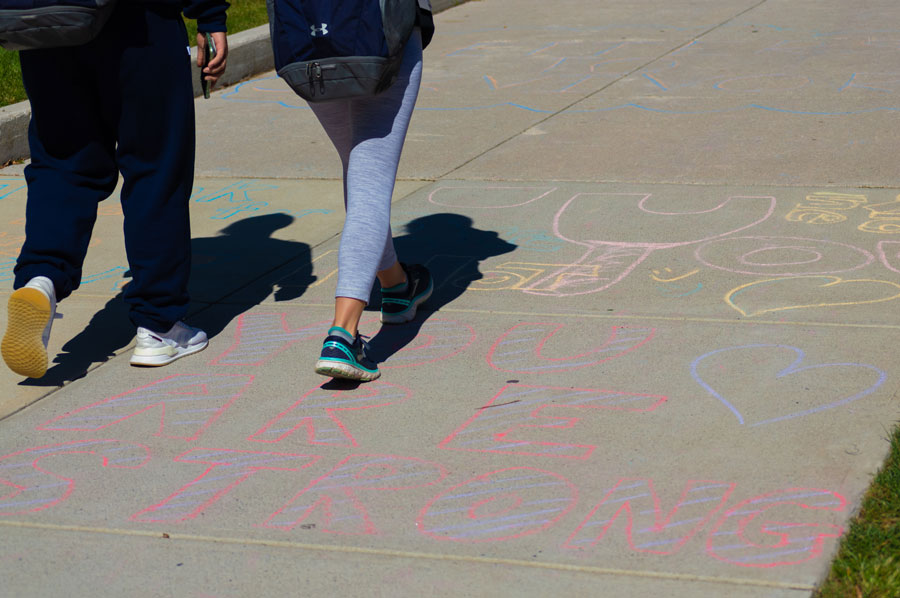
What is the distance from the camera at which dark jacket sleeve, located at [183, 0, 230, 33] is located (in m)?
3.66

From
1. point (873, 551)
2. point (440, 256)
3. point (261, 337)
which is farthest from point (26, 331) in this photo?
point (873, 551)

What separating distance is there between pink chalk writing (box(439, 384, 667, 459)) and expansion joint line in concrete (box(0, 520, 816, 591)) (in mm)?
519

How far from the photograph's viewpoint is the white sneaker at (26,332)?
134 inches

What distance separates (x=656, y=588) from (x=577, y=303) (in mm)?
1808

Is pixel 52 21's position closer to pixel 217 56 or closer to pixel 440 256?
pixel 217 56

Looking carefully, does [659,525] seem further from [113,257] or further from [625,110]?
[625,110]

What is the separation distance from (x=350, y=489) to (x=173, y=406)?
0.83 m

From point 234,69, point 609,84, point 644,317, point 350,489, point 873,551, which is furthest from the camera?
point 234,69

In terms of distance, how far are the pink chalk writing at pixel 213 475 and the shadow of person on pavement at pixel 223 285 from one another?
2.80 feet

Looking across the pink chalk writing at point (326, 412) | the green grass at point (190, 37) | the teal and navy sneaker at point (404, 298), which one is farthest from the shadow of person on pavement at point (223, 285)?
the green grass at point (190, 37)

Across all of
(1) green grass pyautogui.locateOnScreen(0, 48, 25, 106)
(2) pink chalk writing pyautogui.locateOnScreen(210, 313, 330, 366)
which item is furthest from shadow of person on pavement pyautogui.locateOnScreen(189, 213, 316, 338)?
(1) green grass pyautogui.locateOnScreen(0, 48, 25, 106)

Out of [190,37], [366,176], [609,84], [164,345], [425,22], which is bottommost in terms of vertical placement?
[609,84]

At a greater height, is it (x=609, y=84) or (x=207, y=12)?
(x=207, y=12)

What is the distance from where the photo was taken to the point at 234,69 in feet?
29.5
